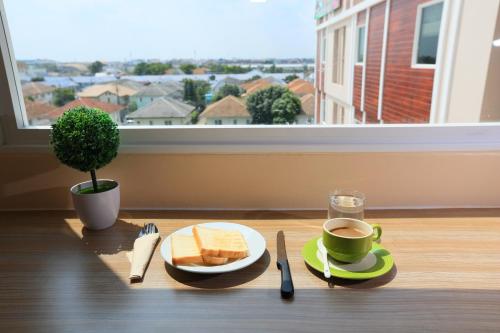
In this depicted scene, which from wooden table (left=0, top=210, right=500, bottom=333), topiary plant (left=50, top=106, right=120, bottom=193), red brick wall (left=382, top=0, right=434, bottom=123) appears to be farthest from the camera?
red brick wall (left=382, top=0, right=434, bottom=123)

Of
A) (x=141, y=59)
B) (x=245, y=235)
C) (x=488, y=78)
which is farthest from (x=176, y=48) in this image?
(x=488, y=78)

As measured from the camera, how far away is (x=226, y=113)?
3.64 ft

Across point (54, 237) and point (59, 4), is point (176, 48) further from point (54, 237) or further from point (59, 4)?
point (54, 237)

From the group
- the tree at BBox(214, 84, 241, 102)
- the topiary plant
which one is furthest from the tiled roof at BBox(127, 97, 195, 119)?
the topiary plant

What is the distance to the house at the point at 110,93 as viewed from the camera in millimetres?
1104

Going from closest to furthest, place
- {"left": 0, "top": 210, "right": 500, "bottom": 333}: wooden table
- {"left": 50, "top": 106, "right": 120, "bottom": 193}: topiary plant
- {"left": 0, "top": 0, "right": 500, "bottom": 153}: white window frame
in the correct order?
1. {"left": 0, "top": 210, "right": 500, "bottom": 333}: wooden table
2. {"left": 50, "top": 106, "right": 120, "bottom": 193}: topiary plant
3. {"left": 0, "top": 0, "right": 500, "bottom": 153}: white window frame

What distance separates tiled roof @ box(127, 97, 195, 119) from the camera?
112 centimetres

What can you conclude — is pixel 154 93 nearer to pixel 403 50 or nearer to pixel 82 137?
pixel 82 137

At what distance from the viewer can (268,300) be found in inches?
26.1

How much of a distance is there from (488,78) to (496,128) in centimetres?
17

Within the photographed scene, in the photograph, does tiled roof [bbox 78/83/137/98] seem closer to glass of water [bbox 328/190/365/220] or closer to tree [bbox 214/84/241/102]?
tree [bbox 214/84/241/102]

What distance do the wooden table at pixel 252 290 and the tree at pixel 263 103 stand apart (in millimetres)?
358

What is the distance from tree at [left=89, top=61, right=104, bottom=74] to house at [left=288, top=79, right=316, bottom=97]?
0.58 meters

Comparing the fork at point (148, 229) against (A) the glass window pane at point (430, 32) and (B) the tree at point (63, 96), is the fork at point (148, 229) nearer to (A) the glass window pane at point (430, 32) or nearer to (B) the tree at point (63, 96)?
(B) the tree at point (63, 96)
